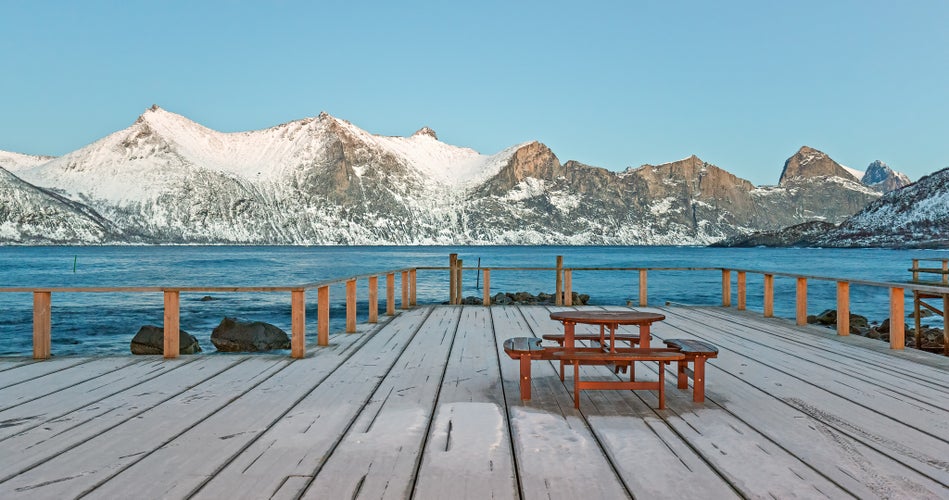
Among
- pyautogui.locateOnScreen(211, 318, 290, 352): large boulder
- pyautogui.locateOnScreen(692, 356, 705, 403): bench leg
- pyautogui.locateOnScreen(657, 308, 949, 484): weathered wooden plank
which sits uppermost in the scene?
pyautogui.locateOnScreen(692, 356, 705, 403): bench leg

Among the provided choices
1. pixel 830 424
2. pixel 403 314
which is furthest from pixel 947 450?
pixel 403 314

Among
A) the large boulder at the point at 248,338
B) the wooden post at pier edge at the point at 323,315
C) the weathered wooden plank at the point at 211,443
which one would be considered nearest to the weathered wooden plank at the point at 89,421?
the weathered wooden plank at the point at 211,443

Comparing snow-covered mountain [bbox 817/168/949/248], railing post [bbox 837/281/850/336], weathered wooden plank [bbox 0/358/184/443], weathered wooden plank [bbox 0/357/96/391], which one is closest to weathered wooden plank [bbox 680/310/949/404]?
railing post [bbox 837/281/850/336]

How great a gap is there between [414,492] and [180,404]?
107 inches

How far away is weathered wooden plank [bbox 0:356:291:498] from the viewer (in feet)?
10.1

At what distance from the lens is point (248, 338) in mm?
12773

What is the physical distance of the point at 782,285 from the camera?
49.0 m

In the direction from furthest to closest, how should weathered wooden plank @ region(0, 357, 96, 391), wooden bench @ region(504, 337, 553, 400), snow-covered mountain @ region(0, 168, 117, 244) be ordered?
snow-covered mountain @ region(0, 168, 117, 244)
weathered wooden plank @ region(0, 357, 96, 391)
wooden bench @ region(504, 337, 553, 400)

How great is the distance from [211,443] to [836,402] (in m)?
4.46

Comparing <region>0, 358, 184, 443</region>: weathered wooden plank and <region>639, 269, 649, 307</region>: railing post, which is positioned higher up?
<region>639, 269, 649, 307</region>: railing post

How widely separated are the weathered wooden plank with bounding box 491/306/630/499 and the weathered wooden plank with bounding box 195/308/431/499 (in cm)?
109

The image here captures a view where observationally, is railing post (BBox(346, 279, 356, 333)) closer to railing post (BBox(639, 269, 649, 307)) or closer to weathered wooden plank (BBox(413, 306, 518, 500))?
weathered wooden plank (BBox(413, 306, 518, 500))

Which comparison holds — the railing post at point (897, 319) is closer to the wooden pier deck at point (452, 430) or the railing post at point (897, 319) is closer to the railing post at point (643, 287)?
the wooden pier deck at point (452, 430)

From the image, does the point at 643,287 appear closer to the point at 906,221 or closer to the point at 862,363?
the point at 862,363
